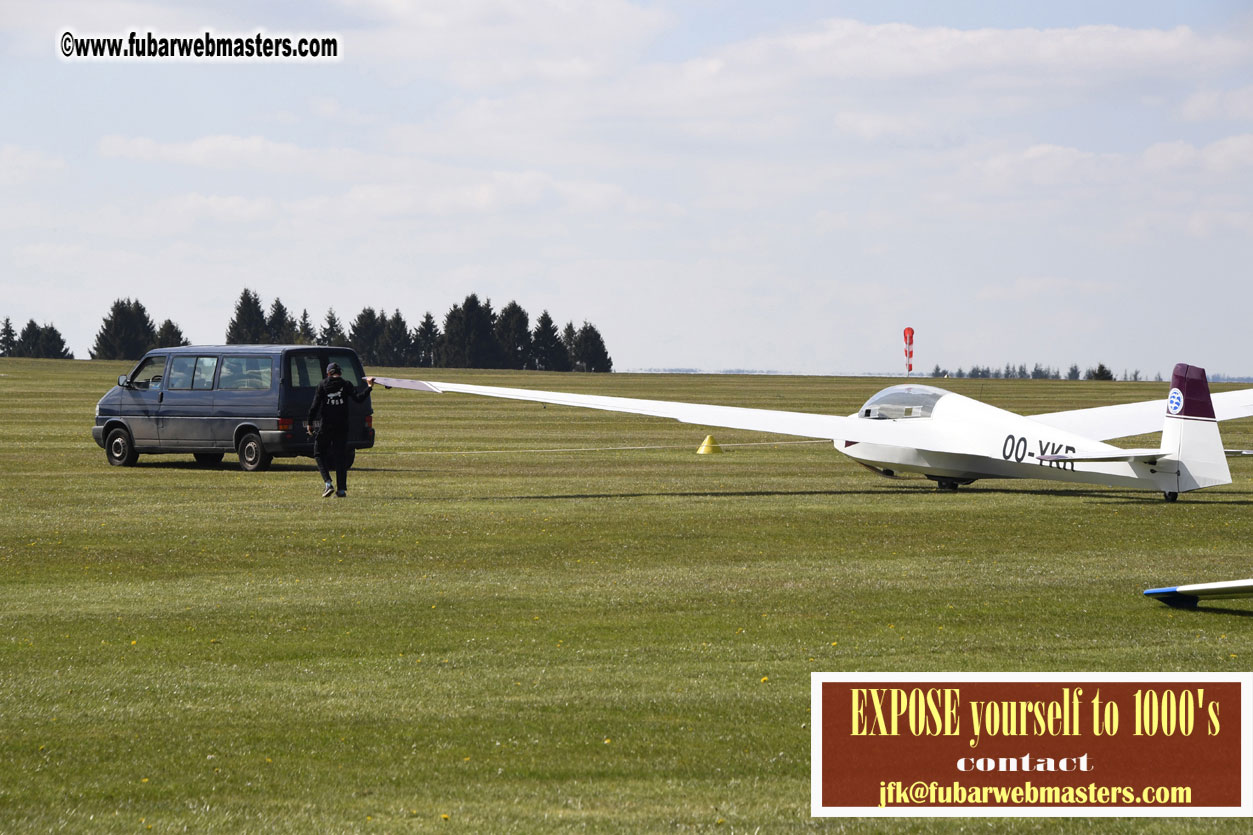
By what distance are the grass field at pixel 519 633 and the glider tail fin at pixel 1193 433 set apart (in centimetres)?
58

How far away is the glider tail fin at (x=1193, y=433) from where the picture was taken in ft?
62.6

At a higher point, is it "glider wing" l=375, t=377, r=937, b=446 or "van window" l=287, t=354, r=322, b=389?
"van window" l=287, t=354, r=322, b=389

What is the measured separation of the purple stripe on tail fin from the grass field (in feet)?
4.38

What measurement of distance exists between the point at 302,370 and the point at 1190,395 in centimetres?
1456

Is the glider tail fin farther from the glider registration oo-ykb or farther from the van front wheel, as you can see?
the van front wheel

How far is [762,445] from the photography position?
125 feet

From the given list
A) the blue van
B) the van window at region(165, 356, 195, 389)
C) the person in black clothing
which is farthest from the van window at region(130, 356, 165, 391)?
the person in black clothing

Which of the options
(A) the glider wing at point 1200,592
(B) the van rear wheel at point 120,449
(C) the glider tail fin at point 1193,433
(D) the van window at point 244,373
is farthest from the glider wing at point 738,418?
(A) the glider wing at point 1200,592

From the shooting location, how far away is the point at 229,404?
1008 inches

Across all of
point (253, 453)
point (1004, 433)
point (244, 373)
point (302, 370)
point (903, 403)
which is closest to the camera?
point (1004, 433)

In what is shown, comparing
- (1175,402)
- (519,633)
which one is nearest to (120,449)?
(1175,402)

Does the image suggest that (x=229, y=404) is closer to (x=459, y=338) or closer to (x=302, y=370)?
(x=302, y=370)

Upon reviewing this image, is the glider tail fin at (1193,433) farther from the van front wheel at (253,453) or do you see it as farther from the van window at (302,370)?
the van front wheel at (253,453)

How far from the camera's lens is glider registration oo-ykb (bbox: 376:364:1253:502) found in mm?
19359
